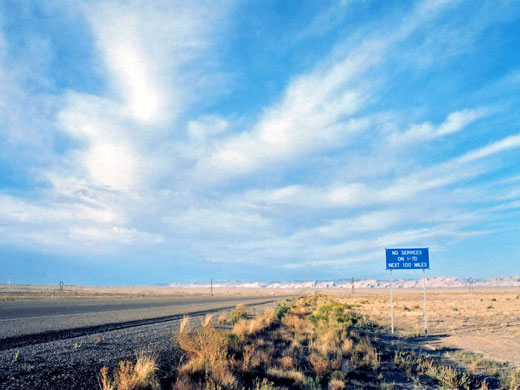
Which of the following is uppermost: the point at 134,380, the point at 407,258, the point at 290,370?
the point at 407,258

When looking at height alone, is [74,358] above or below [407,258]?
below

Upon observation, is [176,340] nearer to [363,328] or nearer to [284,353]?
[284,353]

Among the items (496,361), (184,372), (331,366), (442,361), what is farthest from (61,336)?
(496,361)

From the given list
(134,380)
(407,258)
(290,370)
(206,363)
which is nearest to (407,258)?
(407,258)

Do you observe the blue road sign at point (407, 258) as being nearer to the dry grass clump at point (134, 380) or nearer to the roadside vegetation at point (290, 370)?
the roadside vegetation at point (290, 370)

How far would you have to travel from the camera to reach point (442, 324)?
22.1m

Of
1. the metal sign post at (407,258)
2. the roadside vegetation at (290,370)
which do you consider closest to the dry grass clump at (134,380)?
the roadside vegetation at (290,370)

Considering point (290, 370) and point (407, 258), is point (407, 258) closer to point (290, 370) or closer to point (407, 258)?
point (407, 258)

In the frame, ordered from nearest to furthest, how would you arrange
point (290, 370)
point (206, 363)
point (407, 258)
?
1. point (206, 363)
2. point (290, 370)
3. point (407, 258)

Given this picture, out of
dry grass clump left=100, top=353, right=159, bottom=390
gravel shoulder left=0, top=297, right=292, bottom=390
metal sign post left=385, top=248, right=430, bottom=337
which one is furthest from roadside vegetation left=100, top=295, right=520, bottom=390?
metal sign post left=385, top=248, right=430, bottom=337

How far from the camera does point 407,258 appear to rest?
18234mm

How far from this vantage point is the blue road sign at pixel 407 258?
18.0 metres

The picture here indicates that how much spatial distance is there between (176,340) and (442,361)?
9054 mm

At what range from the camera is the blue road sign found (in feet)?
59.2
